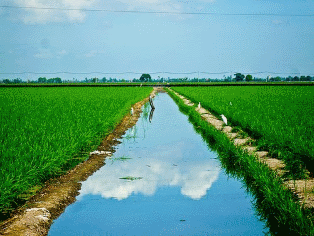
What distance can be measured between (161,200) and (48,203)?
1216 millimetres

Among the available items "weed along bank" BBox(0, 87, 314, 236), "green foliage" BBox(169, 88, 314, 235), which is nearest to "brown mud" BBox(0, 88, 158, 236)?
"weed along bank" BBox(0, 87, 314, 236)

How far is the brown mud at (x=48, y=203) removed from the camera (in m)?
3.04

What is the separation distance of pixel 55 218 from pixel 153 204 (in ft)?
3.36

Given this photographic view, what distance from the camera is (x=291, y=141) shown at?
535 cm

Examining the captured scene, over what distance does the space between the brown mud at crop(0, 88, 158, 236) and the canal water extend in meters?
0.10

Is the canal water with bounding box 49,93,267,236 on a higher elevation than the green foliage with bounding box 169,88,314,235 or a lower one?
lower

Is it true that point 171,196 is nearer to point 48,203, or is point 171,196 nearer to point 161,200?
point 161,200

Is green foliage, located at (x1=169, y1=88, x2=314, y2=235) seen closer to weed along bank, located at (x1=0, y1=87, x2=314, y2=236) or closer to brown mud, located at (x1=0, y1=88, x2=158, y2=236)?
weed along bank, located at (x1=0, y1=87, x2=314, y2=236)

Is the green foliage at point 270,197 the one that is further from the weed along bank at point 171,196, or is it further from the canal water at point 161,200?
the canal water at point 161,200

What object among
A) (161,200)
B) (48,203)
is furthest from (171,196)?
(48,203)

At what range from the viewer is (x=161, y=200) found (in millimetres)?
3863

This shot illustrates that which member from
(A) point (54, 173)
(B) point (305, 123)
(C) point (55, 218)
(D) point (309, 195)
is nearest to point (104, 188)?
(A) point (54, 173)

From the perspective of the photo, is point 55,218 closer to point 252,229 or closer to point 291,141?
point 252,229

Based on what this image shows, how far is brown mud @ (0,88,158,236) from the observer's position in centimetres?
304
